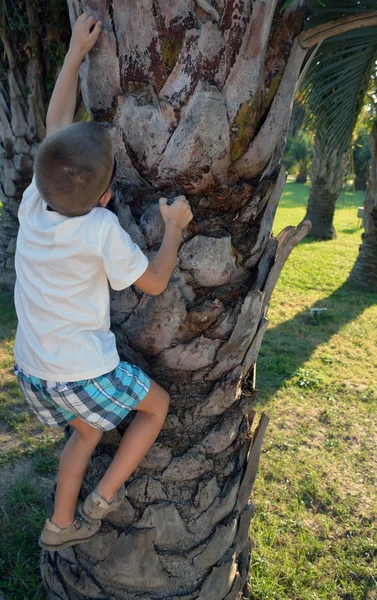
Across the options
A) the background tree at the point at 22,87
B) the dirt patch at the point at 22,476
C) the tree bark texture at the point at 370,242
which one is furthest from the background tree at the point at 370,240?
the dirt patch at the point at 22,476

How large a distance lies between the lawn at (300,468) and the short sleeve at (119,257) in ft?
5.72

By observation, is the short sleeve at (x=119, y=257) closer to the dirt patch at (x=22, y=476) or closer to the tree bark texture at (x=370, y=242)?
the dirt patch at (x=22, y=476)

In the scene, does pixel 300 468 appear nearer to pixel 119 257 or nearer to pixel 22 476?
pixel 22 476

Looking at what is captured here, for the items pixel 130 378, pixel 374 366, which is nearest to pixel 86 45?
pixel 130 378

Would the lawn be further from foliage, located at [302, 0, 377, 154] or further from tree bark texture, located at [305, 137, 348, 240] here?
tree bark texture, located at [305, 137, 348, 240]

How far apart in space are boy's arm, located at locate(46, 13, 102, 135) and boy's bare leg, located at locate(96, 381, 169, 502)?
1088 millimetres

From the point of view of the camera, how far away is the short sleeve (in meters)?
1.75

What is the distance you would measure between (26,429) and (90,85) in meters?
2.77

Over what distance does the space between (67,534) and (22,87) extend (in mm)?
5034

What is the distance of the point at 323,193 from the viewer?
11.4 m

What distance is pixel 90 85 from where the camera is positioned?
1933 millimetres

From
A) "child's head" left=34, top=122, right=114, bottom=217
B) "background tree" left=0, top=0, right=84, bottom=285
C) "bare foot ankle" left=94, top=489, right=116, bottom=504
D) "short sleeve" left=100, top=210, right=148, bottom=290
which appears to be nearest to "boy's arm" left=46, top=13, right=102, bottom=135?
"child's head" left=34, top=122, right=114, bottom=217

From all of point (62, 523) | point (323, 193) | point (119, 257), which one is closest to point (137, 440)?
point (62, 523)

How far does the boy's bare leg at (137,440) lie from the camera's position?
1932 mm
